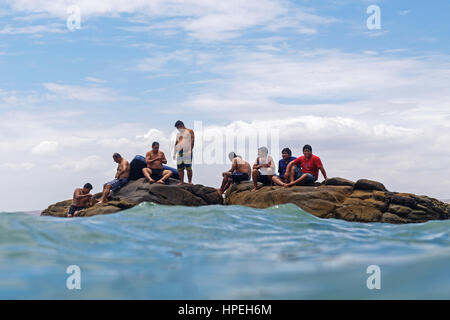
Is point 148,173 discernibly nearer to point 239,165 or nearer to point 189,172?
point 189,172

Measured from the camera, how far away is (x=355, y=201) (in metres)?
12.8

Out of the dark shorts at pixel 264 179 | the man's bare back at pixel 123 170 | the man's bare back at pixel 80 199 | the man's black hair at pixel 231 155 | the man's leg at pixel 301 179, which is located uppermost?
the man's black hair at pixel 231 155

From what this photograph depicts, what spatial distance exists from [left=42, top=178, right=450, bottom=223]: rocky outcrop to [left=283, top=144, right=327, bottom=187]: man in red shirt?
433 millimetres

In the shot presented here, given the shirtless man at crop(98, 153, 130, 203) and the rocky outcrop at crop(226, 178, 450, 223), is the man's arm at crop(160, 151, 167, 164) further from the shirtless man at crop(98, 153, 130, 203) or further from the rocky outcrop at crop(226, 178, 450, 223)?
the rocky outcrop at crop(226, 178, 450, 223)

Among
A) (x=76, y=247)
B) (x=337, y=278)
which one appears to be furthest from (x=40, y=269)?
(x=337, y=278)

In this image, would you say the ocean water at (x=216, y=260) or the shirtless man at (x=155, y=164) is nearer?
the ocean water at (x=216, y=260)

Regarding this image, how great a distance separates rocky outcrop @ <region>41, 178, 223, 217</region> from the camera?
1344 cm

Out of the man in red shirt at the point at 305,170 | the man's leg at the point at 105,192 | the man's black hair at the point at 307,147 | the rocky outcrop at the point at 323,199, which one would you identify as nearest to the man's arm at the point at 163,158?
the rocky outcrop at the point at 323,199

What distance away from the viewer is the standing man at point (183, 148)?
14.9 metres

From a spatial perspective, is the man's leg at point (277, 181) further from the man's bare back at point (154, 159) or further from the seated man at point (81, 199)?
the seated man at point (81, 199)

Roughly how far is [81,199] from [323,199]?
8.80 metres

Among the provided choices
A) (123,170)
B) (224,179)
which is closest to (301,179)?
(224,179)

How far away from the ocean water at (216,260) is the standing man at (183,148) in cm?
517
